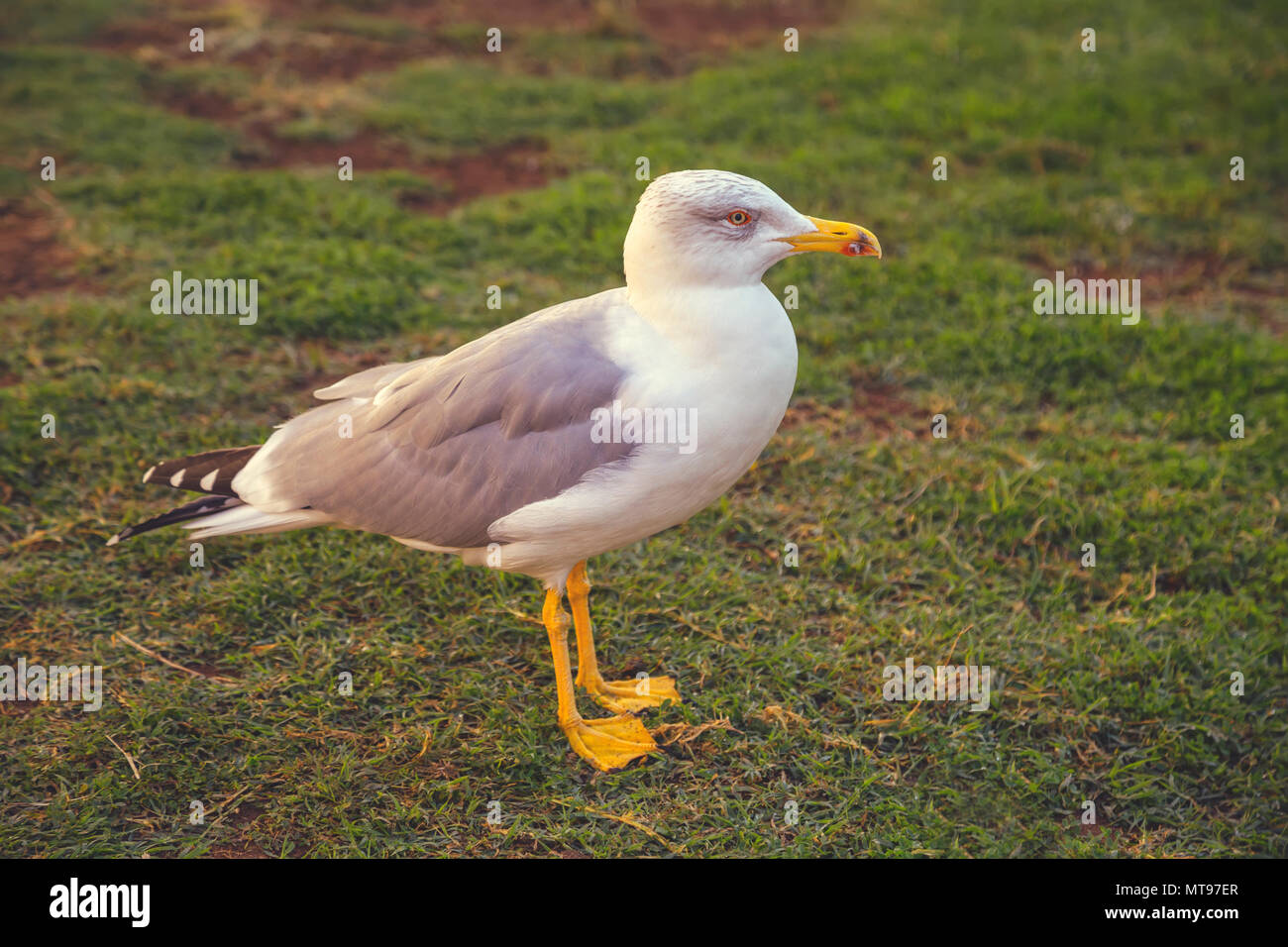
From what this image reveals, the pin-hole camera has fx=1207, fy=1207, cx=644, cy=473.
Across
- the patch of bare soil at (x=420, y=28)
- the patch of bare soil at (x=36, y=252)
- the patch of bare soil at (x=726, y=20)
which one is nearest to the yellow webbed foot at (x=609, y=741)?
the patch of bare soil at (x=36, y=252)

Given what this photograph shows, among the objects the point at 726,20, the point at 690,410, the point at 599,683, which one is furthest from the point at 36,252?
the point at 726,20

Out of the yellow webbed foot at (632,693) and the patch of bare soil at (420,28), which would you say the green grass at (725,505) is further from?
the patch of bare soil at (420,28)

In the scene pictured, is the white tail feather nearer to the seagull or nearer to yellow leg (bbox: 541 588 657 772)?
the seagull

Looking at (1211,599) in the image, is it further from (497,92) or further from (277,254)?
(497,92)

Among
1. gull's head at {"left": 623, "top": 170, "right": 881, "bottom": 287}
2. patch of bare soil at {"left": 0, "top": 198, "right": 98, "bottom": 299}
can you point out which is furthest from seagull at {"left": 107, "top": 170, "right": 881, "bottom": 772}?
patch of bare soil at {"left": 0, "top": 198, "right": 98, "bottom": 299}

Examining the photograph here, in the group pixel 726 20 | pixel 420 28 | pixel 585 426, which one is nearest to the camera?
pixel 585 426

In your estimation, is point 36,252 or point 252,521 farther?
point 36,252

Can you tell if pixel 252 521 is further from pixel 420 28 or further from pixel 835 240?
pixel 420 28
